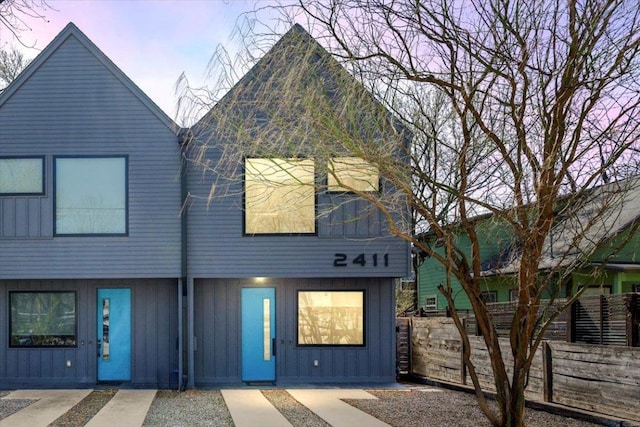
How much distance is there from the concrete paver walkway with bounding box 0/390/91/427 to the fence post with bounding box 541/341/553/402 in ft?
22.6

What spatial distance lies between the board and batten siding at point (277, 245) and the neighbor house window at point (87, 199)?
1285 millimetres

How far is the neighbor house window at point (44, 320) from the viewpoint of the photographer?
14266 millimetres

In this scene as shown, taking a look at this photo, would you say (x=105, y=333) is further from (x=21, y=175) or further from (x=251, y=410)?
(x=251, y=410)

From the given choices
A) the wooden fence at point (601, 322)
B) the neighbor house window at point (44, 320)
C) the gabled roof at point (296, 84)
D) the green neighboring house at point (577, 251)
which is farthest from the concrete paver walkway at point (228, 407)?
the gabled roof at point (296, 84)

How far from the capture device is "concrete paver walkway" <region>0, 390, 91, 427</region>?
9.98 m

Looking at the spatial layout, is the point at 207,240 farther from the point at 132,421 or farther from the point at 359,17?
the point at 359,17

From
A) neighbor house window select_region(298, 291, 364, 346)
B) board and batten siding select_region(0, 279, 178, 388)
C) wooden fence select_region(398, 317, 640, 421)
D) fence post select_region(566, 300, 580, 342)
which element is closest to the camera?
wooden fence select_region(398, 317, 640, 421)

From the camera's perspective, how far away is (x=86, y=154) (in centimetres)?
1373

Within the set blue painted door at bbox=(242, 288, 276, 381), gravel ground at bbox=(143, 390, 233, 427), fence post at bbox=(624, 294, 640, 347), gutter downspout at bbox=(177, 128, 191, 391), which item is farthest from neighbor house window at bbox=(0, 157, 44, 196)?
fence post at bbox=(624, 294, 640, 347)

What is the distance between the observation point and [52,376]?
1418 cm

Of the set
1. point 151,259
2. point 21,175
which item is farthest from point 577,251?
point 21,175

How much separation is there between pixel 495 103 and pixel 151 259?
7598mm

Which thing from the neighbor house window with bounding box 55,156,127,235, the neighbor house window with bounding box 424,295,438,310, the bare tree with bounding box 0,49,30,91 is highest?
the bare tree with bounding box 0,49,30,91

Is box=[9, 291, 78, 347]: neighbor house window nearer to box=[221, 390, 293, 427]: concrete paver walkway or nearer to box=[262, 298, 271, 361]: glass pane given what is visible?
box=[221, 390, 293, 427]: concrete paver walkway
